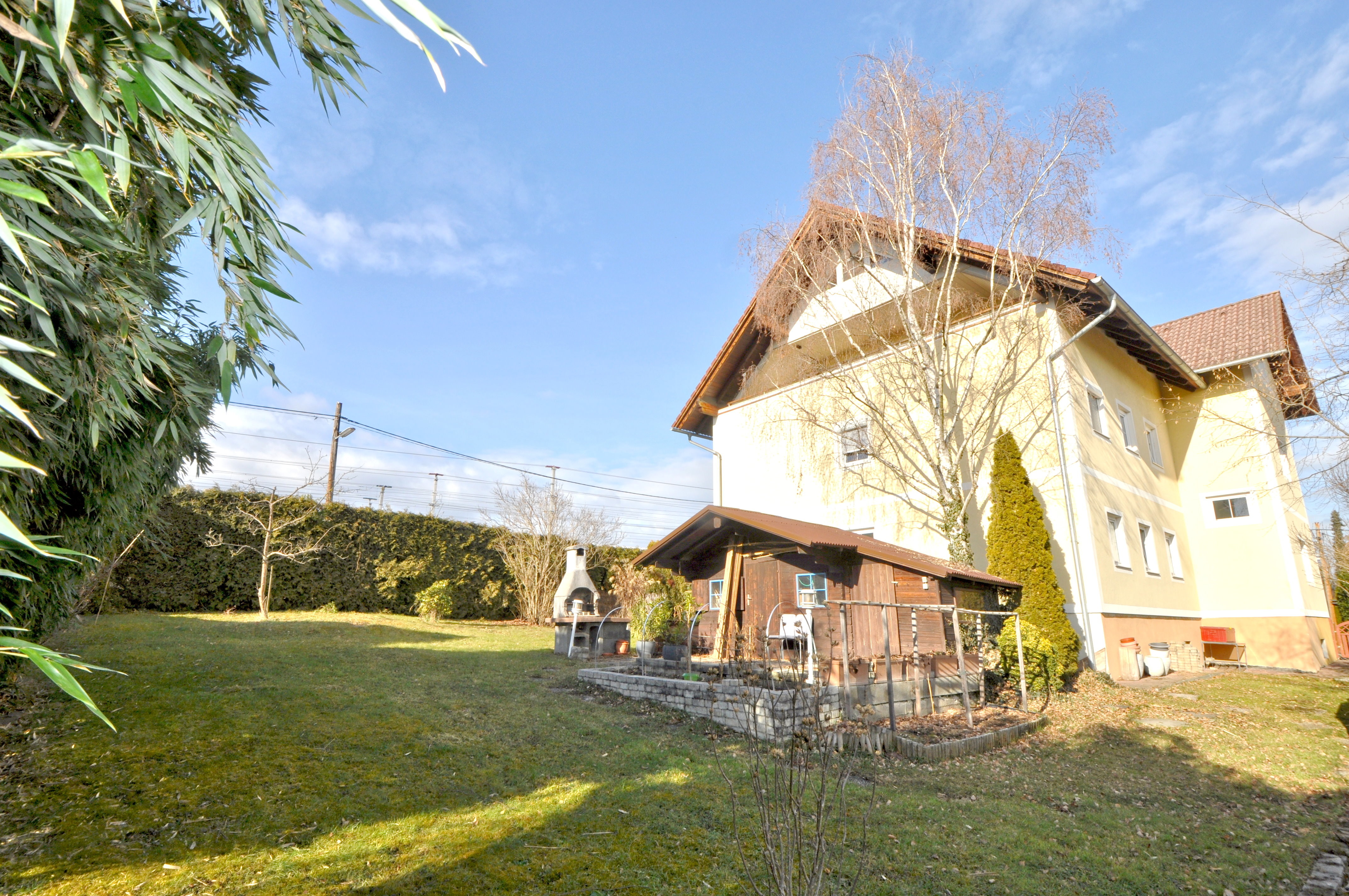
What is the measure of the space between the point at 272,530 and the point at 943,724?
49.5ft

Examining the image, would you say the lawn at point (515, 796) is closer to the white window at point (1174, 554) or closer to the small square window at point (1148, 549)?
the small square window at point (1148, 549)

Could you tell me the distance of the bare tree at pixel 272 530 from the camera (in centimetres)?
1550

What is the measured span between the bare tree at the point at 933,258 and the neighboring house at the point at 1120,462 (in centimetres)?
28

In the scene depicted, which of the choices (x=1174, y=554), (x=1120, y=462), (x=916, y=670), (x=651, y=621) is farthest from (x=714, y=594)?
(x=1174, y=554)

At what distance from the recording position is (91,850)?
3.90 meters

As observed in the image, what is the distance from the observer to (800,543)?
11.1 meters

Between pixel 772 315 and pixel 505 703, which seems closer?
pixel 505 703

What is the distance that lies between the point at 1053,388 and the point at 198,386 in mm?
13798

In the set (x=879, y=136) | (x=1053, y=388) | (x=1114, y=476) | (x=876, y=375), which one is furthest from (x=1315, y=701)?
(x=879, y=136)

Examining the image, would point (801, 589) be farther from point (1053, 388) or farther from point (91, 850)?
point (91, 850)

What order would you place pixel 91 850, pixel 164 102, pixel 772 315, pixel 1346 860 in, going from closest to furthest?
pixel 164 102 → pixel 91 850 → pixel 1346 860 → pixel 772 315

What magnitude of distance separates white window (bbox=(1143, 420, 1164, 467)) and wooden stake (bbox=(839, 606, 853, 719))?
12.5 metres

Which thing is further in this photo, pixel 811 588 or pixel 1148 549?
pixel 1148 549

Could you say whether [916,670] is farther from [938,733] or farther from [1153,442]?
[1153,442]
